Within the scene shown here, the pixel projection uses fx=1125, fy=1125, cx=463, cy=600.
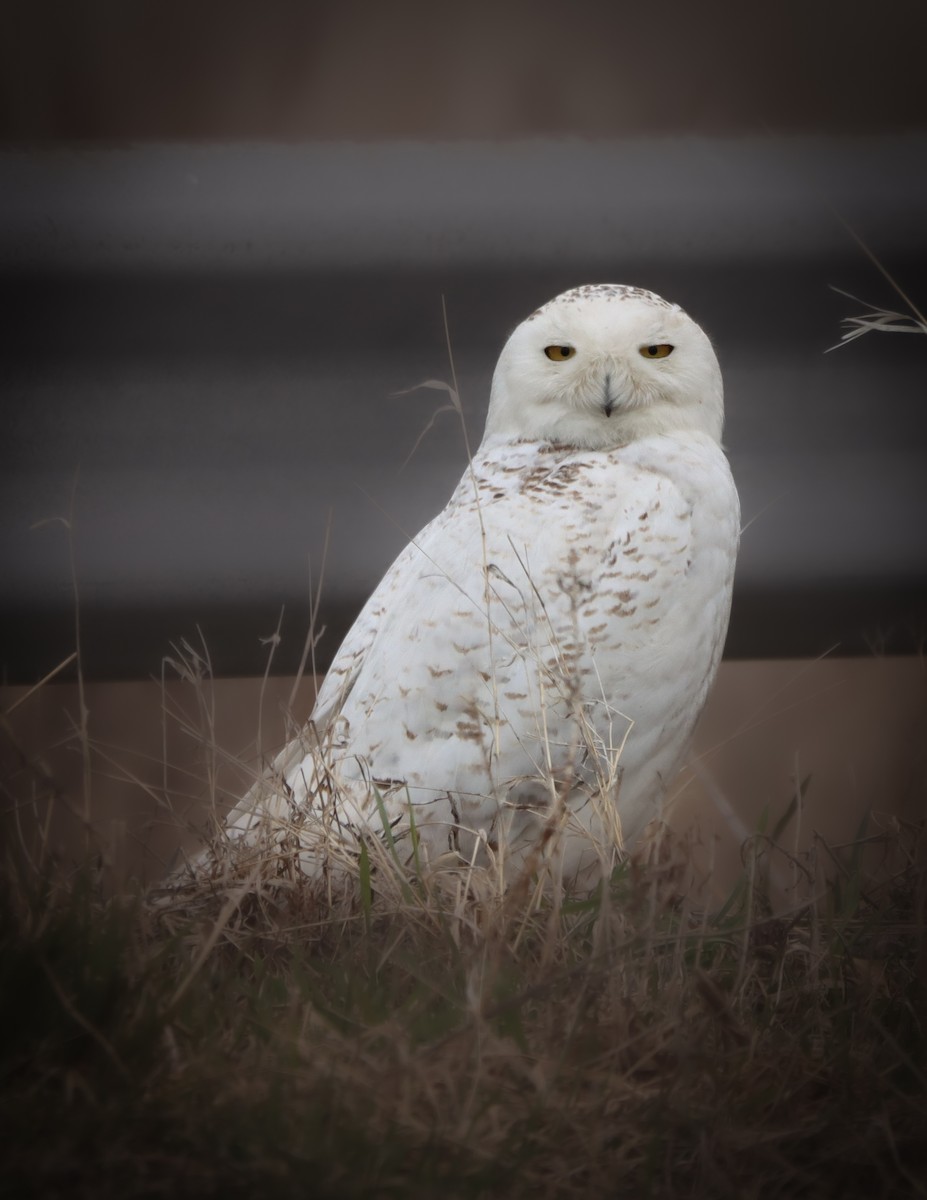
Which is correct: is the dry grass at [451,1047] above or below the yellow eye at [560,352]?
below

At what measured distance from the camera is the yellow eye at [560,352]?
186 centimetres

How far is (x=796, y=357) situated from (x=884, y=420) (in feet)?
0.61

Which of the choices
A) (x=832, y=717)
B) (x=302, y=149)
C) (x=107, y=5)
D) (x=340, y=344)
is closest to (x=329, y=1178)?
(x=340, y=344)

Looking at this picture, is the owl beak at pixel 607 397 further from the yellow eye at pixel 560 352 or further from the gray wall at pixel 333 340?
the gray wall at pixel 333 340

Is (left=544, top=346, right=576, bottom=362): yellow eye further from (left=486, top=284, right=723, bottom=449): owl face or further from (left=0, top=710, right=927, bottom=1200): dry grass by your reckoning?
(left=0, top=710, right=927, bottom=1200): dry grass

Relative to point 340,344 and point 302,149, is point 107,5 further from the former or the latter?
point 340,344

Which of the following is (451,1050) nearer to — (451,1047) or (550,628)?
(451,1047)

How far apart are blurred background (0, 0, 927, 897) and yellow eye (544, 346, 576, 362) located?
183 millimetres

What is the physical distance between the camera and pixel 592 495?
1.77 meters

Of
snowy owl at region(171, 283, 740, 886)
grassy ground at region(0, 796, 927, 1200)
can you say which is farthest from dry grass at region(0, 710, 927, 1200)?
snowy owl at region(171, 283, 740, 886)

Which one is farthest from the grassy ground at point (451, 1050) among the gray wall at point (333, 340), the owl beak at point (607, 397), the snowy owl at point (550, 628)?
the owl beak at point (607, 397)

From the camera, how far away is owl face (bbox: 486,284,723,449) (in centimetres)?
182

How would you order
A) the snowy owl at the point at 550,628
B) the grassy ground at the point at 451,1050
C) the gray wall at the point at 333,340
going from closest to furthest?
the grassy ground at the point at 451,1050
the snowy owl at the point at 550,628
the gray wall at the point at 333,340

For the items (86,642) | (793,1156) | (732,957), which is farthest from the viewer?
(86,642)
